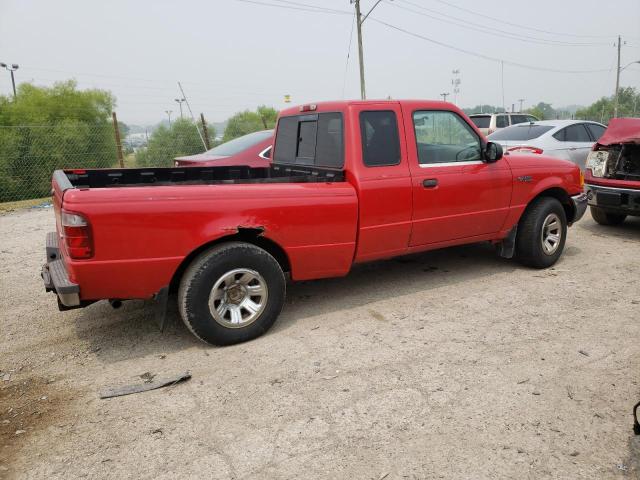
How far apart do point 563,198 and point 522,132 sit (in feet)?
16.3

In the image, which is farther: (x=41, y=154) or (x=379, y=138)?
(x=41, y=154)

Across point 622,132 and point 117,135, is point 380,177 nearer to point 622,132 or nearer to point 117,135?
point 622,132

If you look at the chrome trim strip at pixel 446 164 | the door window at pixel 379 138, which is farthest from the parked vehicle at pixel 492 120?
the door window at pixel 379 138

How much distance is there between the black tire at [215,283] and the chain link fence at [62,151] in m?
11.5

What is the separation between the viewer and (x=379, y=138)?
446 centimetres

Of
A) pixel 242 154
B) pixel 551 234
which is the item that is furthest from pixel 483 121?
pixel 551 234

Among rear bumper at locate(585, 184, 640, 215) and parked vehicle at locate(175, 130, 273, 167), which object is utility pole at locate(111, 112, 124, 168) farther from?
rear bumper at locate(585, 184, 640, 215)

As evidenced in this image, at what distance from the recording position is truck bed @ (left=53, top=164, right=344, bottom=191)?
15.1 feet

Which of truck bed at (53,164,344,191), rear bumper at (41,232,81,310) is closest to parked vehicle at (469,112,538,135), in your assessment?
truck bed at (53,164,344,191)

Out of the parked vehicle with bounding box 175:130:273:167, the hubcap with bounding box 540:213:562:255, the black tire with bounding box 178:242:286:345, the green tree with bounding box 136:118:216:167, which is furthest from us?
the green tree with bounding box 136:118:216:167

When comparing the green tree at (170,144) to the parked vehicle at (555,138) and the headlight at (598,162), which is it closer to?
the parked vehicle at (555,138)

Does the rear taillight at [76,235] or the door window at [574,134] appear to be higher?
the door window at [574,134]

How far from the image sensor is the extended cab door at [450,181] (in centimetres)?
464

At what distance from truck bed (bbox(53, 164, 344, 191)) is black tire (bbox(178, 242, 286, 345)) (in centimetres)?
105
